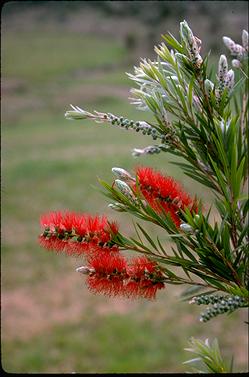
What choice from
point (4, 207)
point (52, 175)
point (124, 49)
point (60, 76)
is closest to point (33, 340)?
point (4, 207)

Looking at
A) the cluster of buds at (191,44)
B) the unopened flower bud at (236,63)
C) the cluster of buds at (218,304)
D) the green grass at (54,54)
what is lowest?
the cluster of buds at (218,304)

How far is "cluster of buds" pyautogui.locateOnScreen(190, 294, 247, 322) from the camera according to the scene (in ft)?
1.78

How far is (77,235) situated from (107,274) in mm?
49

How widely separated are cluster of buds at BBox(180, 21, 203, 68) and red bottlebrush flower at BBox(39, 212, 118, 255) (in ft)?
0.61

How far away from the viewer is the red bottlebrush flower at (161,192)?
615 mm

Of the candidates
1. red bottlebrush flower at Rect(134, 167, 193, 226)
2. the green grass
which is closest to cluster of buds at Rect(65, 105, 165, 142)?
red bottlebrush flower at Rect(134, 167, 193, 226)

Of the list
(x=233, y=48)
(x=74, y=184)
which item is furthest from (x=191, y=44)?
(x=74, y=184)

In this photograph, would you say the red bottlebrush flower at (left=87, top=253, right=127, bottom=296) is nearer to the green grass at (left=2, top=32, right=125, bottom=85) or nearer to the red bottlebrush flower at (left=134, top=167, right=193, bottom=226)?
the red bottlebrush flower at (left=134, top=167, right=193, bottom=226)

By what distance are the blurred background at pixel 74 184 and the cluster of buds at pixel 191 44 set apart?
116 mm

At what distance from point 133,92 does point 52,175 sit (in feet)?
24.9

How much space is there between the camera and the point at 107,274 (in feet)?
1.90

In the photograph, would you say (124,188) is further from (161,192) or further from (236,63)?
(236,63)

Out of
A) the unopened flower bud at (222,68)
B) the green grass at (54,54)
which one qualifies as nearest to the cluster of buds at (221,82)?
the unopened flower bud at (222,68)

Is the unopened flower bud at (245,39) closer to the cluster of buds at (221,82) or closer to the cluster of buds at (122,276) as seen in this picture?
the cluster of buds at (221,82)
